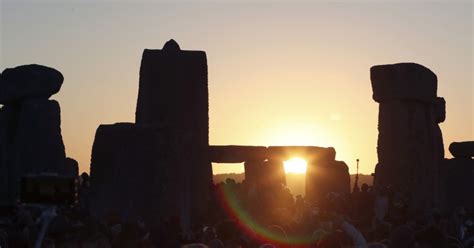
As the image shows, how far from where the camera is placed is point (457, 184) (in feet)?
88.9

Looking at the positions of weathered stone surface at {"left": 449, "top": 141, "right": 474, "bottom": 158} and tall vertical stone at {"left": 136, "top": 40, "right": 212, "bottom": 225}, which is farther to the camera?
weathered stone surface at {"left": 449, "top": 141, "right": 474, "bottom": 158}

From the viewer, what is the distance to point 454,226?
52.6 ft

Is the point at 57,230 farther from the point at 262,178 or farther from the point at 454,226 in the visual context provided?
the point at 262,178

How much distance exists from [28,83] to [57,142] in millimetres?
1611

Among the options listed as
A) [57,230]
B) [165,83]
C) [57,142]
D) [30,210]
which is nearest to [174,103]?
[165,83]

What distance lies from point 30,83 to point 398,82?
8.51 metres

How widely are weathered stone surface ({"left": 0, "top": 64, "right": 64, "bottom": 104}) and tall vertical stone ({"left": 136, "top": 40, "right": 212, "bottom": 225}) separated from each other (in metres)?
2.26

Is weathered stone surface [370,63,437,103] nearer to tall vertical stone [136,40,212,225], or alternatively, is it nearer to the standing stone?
tall vertical stone [136,40,212,225]

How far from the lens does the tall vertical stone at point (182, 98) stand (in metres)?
21.1

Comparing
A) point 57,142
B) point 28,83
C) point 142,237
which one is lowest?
point 142,237

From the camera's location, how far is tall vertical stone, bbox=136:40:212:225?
832 inches

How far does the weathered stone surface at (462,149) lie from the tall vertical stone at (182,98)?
9513mm

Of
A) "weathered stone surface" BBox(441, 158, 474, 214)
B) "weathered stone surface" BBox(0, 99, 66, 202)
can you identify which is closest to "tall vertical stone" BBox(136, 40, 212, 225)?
"weathered stone surface" BBox(0, 99, 66, 202)

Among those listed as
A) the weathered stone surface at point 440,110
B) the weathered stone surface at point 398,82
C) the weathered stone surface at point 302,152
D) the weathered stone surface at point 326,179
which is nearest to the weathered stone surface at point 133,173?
the weathered stone surface at point 398,82
